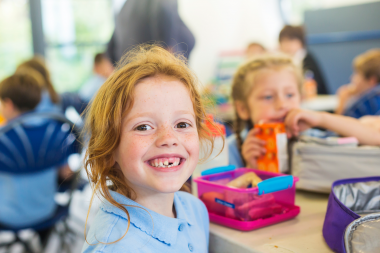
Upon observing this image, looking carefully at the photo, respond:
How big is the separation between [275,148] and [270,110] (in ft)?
0.78

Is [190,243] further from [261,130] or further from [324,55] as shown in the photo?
[324,55]

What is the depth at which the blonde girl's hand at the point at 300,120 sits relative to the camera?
1.08 metres

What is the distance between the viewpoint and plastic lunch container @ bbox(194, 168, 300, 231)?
765mm

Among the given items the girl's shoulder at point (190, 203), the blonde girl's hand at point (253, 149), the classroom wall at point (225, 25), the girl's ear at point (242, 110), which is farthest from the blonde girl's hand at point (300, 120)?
the classroom wall at point (225, 25)

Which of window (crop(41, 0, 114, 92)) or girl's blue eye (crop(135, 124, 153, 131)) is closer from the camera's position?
girl's blue eye (crop(135, 124, 153, 131))

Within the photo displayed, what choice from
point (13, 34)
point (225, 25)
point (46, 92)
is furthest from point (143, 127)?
point (13, 34)

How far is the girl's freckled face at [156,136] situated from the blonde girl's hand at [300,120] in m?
0.48

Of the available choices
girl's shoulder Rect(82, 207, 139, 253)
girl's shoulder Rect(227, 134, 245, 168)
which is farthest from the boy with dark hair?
girl's shoulder Rect(82, 207, 139, 253)

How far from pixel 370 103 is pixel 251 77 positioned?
0.83 m

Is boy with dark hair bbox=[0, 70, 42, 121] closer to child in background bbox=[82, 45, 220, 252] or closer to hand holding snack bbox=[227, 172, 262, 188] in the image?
child in background bbox=[82, 45, 220, 252]

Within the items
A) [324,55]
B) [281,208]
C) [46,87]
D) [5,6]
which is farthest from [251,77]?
[5,6]

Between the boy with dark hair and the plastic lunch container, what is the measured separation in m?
1.55

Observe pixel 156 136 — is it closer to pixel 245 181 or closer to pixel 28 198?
pixel 245 181

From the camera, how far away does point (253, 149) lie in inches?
41.1
